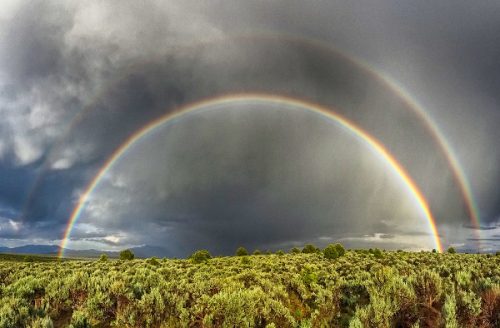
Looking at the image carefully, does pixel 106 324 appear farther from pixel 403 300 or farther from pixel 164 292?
pixel 403 300

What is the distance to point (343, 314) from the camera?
14125 millimetres

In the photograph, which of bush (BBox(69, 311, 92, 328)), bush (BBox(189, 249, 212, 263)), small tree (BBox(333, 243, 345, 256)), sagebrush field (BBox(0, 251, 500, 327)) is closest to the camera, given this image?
sagebrush field (BBox(0, 251, 500, 327))

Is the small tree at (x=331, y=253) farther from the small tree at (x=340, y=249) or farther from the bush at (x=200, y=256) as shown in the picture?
the bush at (x=200, y=256)

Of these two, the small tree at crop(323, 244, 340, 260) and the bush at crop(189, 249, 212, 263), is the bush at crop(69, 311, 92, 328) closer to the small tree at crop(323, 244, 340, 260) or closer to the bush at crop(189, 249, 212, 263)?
the bush at crop(189, 249, 212, 263)

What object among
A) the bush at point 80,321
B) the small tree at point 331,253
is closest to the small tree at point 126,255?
the small tree at point 331,253

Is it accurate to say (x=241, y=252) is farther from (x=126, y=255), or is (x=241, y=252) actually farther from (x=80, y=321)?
(x=80, y=321)

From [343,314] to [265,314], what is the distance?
3266mm


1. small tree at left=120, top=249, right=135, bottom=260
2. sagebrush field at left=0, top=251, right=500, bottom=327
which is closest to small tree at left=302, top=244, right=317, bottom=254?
small tree at left=120, top=249, right=135, bottom=260

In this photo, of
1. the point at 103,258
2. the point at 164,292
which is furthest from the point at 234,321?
the point at 103,258

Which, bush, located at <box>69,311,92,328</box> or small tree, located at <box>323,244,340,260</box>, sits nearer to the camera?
bush, located at <box>69,311,92,328</box>

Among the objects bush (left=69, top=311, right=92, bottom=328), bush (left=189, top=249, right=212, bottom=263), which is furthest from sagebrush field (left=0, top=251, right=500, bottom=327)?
bush (left=189, top=249, right=212, bottom=263)

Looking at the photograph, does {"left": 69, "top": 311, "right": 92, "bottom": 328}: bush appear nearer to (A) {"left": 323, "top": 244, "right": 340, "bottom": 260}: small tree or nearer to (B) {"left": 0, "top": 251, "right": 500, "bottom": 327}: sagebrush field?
(B) {"left": 0, "top": 251, "right": 500, "bottom": 327}: sagebrush field

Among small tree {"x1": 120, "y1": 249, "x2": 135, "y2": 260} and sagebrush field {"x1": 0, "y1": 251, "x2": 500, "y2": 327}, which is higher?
sagebrush field {"x1": 0, "y1": 251, "x2": 500, "y2": 327}

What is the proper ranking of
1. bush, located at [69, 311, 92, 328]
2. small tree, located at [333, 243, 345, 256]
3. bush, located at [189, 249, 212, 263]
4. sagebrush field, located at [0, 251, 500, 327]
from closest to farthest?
1. sagebrush field, located at [0, 251, 500, 327]
2. bush, located at [69, 311, 92, 328]
3. bush, located at [189, 249, 212, 263]
4. small tree, located at [333, 243, 345, 256]
